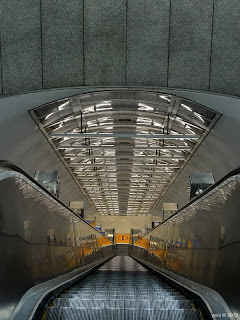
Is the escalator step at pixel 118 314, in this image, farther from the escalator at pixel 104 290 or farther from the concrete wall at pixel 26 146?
the concrete wall at pixel 26 146

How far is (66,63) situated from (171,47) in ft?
10.8

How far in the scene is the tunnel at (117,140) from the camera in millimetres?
4277

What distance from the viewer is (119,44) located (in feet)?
50.3

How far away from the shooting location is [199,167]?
26109mm

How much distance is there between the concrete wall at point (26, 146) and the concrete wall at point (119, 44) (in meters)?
2.73

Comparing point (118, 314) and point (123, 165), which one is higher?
point (123, 165)

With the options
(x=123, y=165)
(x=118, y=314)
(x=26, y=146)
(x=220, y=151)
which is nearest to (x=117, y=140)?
A: (x=123, y=165)

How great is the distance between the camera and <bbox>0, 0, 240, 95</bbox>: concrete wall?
1509 cm

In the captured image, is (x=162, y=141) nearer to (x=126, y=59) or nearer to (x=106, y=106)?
(x=106, y=106)

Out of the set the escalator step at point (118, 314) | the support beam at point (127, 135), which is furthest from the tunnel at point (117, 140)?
the support beam at point (127, 135)

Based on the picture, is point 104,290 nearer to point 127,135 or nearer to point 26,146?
point 127,135

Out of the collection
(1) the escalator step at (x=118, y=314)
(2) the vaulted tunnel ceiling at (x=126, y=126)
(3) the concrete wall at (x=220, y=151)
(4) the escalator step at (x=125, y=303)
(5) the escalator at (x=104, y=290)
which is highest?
(2) the vaulted tunnel ceiling at (x=126, y=126)

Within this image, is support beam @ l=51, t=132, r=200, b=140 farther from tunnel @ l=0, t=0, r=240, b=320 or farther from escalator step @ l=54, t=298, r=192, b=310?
escalator step @ l=54, t=298, r=192, b=310

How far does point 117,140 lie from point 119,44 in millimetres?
10718
